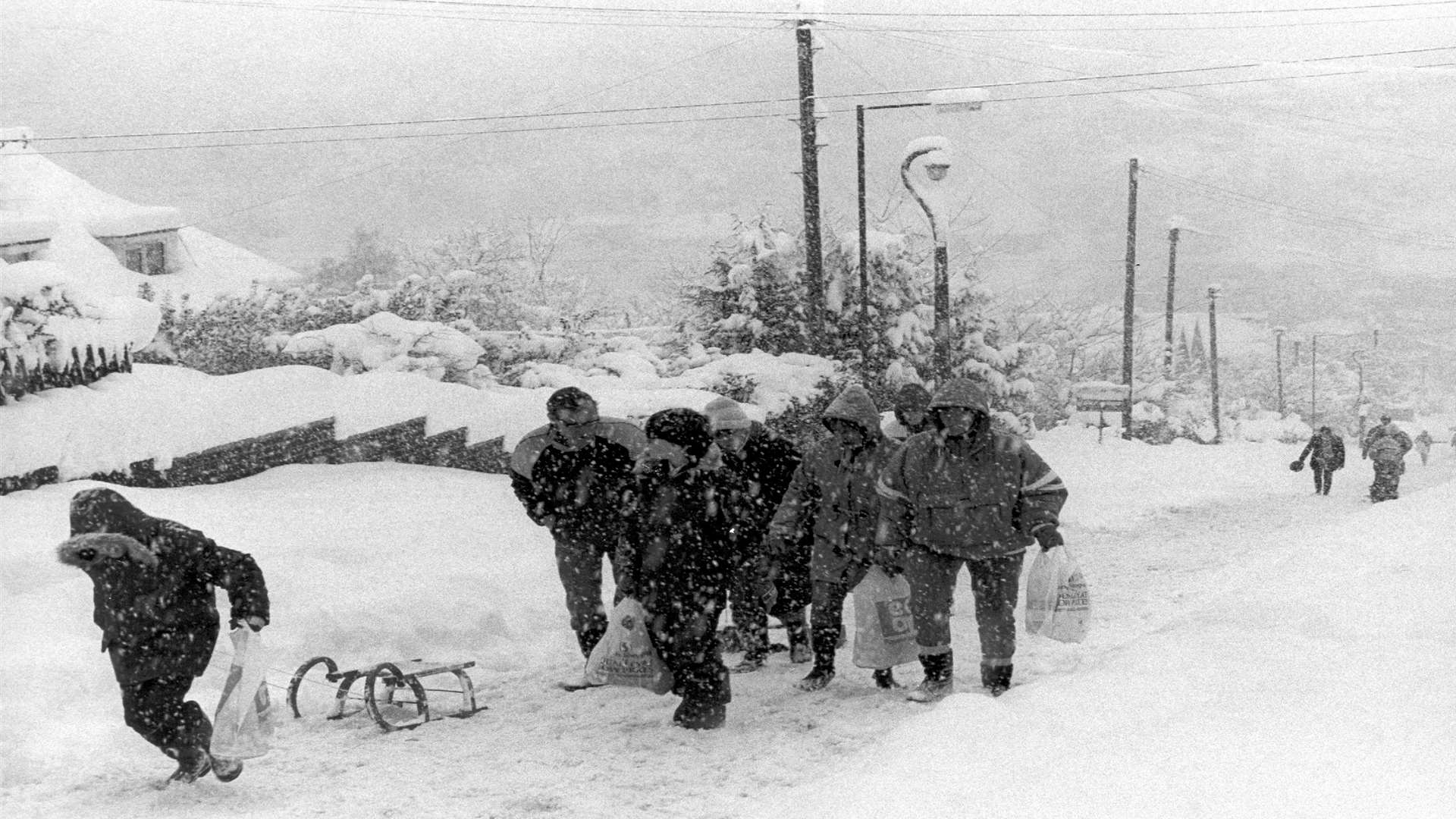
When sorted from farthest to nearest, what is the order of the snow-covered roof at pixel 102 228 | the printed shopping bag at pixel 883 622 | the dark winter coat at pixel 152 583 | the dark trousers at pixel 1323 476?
the snow-covered roof at pixel 102 228, the dark trousers at pixel 1323 476, the printed shopping bag at pixel 883 622, the dark winter coat at pixel 152 583

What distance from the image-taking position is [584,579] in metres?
7.95

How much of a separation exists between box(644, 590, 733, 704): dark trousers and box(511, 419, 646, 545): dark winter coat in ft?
3.74

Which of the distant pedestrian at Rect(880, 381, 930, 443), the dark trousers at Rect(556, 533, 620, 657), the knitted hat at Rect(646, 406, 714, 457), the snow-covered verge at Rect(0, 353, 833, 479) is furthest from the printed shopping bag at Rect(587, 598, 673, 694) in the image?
the snow-covered verge at Rect(0, 353, 833, 479)

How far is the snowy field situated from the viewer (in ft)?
15.7

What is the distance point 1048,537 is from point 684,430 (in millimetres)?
1817

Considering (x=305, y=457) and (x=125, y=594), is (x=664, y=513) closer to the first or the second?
(x=125, y=594)

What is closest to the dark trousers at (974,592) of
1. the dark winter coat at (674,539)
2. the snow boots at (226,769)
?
the dark winter coat at (674,539)

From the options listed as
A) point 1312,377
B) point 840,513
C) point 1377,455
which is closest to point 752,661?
point 840,513

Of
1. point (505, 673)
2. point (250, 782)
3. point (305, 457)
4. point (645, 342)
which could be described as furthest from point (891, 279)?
point (250, 782)

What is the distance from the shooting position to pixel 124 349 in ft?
43.6

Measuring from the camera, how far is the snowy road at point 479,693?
225 inches

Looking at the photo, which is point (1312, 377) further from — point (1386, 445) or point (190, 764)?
point (190, 764)

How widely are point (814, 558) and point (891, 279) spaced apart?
1736 centimetres

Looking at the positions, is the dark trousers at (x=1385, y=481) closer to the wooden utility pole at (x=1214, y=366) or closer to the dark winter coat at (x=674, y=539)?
the dark winter coat at (x=674, y=539)
